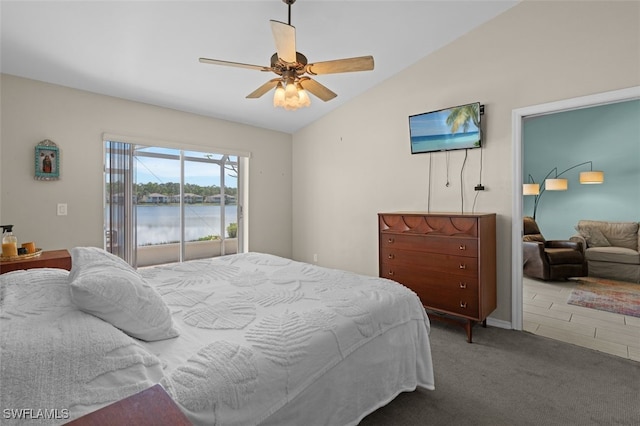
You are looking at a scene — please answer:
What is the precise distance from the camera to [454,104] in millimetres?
3334

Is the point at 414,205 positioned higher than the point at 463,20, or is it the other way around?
the point at 463,20

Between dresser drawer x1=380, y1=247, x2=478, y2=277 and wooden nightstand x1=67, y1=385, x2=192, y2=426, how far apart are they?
2.67m

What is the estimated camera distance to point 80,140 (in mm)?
3205

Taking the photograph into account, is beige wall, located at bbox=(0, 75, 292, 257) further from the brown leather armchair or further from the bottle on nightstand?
the brown leather armchair

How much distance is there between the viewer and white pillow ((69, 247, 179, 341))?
1.09 meters

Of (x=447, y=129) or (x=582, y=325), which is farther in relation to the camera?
(x=447, y=129)

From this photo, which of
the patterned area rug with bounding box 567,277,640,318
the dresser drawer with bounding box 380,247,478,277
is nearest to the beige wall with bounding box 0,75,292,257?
the dresser drawer with bounding box 380,247,478,277

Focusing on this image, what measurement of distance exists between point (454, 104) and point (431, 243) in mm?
1609

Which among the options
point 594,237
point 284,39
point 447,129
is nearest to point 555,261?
point 594,237

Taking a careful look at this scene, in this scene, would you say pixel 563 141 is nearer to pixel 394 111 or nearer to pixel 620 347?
pixel 394 111

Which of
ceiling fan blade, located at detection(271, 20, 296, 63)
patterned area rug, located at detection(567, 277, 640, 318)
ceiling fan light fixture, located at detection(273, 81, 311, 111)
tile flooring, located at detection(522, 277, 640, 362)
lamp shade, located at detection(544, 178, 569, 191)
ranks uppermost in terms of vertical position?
ceiling fan blade, located at detection(271, 20, 296, 63)

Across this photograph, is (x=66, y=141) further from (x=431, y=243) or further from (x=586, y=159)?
(x=586, y=159)

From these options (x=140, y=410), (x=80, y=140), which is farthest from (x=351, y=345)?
(x=80, y=140)

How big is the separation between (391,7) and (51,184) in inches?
147
